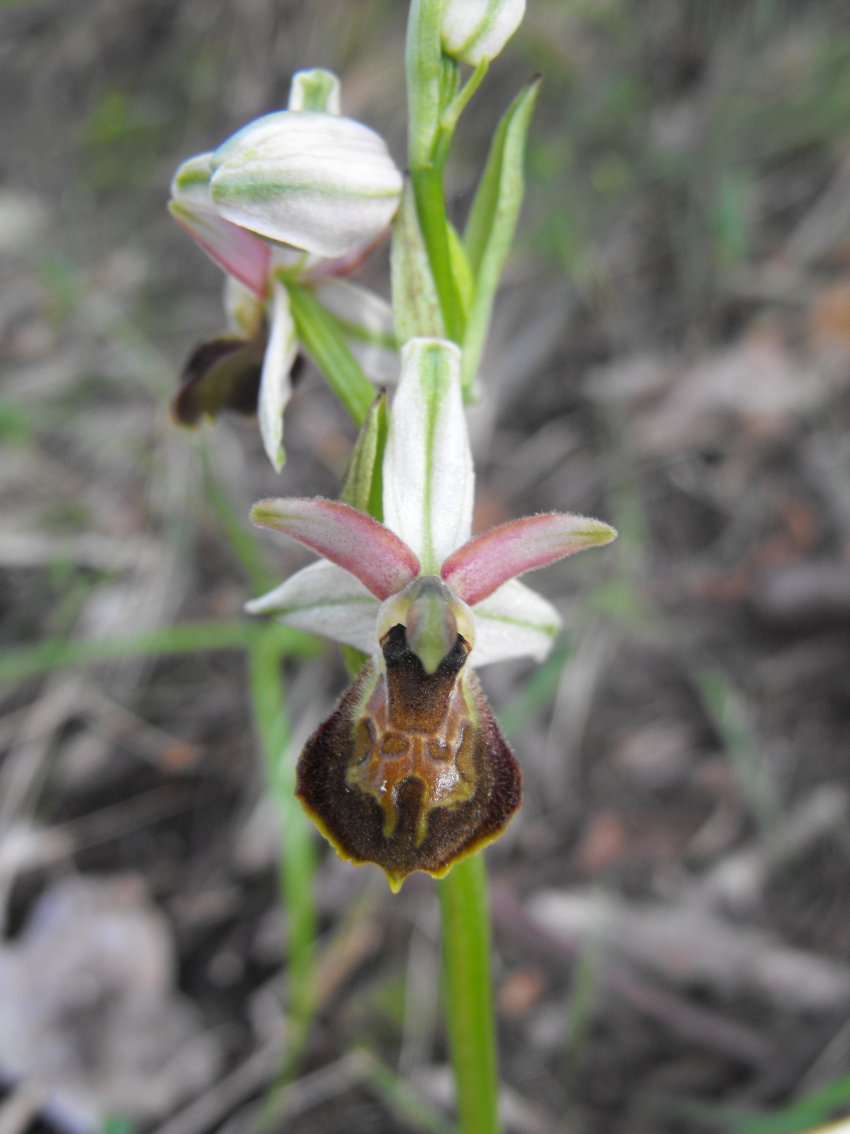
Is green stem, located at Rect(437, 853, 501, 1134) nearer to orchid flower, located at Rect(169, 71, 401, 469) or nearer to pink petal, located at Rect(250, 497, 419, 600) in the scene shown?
pink petal, located at Rect(250, 497, 419, 600)

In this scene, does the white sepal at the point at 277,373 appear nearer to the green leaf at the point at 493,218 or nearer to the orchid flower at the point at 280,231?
the orchid flower at the point at 280,231

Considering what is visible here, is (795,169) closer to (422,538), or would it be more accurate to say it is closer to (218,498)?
(218,498)

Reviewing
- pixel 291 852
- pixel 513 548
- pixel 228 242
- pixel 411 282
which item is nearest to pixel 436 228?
pixel 411 282

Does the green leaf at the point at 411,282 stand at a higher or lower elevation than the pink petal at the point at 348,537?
higher

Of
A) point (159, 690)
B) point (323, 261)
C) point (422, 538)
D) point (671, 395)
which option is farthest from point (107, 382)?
point (422, 538)

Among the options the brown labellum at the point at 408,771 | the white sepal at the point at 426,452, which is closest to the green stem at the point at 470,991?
the brown labellum at the point at 408,771

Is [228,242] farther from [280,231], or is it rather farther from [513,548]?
[513,548]
